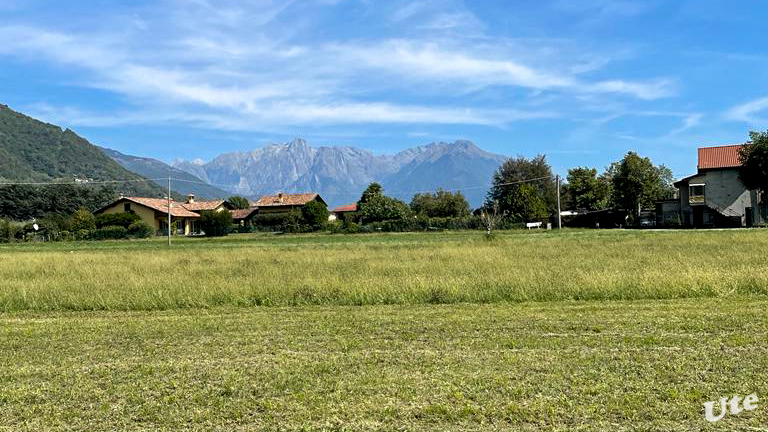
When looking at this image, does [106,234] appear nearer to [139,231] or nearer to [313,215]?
[139,231]

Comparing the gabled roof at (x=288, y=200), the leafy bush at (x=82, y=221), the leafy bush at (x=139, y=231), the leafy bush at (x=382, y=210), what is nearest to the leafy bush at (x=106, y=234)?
the leafy bush at (x=139, y=231)

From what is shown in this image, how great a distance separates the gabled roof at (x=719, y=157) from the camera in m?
69.8

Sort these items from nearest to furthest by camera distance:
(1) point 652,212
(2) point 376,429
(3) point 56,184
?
(2) point 376,429 → (1) point 652,212 → (3) point 56,184

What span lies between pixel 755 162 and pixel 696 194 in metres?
12.4

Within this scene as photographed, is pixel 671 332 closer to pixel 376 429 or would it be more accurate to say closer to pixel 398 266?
pixel 376 429

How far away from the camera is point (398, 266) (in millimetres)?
18219

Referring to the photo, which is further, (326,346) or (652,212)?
(652,212)

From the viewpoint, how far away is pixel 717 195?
70.3 meters

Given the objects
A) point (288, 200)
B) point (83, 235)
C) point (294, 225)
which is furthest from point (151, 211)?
point (294, 225)

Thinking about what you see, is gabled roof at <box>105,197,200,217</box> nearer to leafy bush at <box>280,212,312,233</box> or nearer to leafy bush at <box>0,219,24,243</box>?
leafy bush at <box>280,212,312,233</box>

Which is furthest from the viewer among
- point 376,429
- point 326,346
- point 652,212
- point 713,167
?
point 652,212

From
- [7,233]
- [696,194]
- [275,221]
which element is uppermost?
[696,194]

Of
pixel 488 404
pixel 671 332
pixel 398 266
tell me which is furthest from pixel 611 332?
pixel 398 266

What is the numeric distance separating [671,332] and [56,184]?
127112mm
